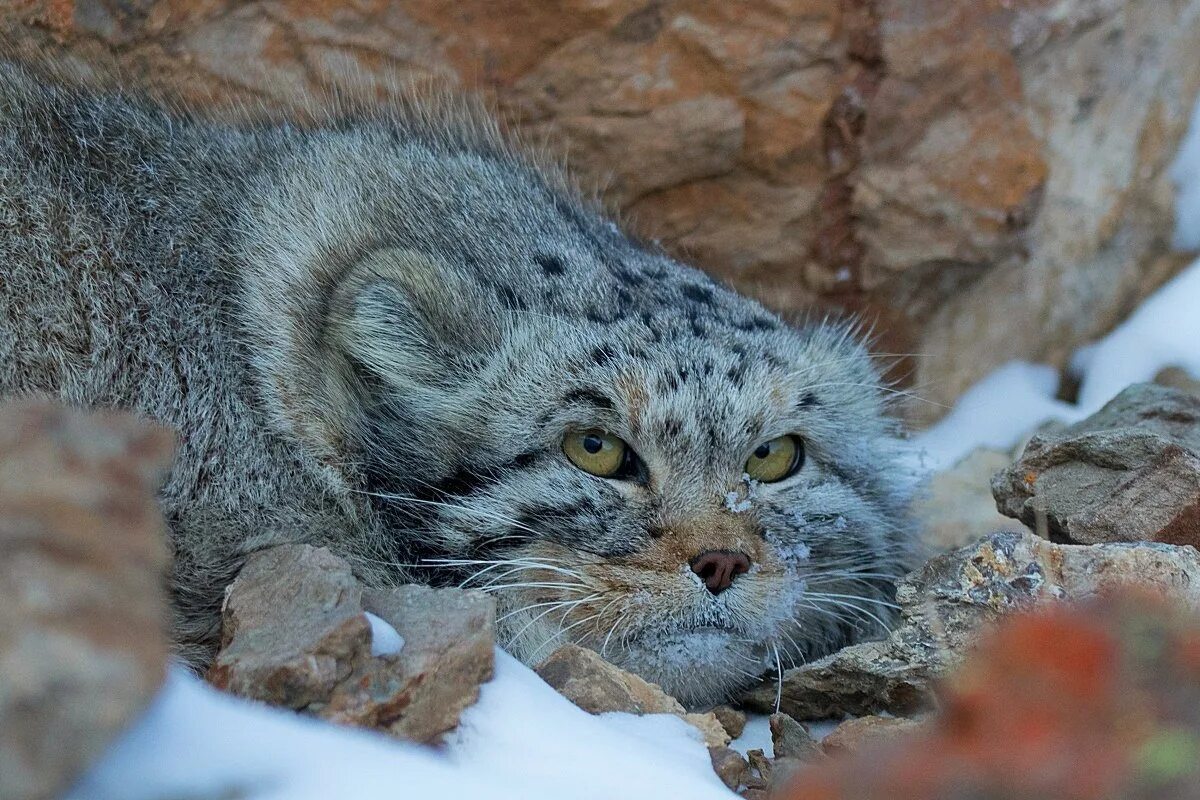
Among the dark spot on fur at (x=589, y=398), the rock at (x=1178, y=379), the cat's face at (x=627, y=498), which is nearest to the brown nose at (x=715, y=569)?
the cat's face at (x=627, y=498)

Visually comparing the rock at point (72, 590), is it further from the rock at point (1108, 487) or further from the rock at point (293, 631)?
the rock at point (1108, 487)

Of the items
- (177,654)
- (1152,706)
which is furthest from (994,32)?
→ (1152,706)

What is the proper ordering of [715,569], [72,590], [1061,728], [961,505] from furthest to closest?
[961,505], [715,569], [72,590], [1061,728]

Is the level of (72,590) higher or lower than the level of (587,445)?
lower

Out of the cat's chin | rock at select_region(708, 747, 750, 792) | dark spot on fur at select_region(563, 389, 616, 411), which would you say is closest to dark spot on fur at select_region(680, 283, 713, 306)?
dark spot on fur at select_region(563, 389, 616, 411)

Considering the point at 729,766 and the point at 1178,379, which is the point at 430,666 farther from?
the point at 1178,379

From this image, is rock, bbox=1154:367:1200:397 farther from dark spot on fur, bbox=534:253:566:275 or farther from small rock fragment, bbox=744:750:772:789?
small rock fragment, bbox=744:750:772:789

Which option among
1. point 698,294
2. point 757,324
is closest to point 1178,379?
point 757,324
